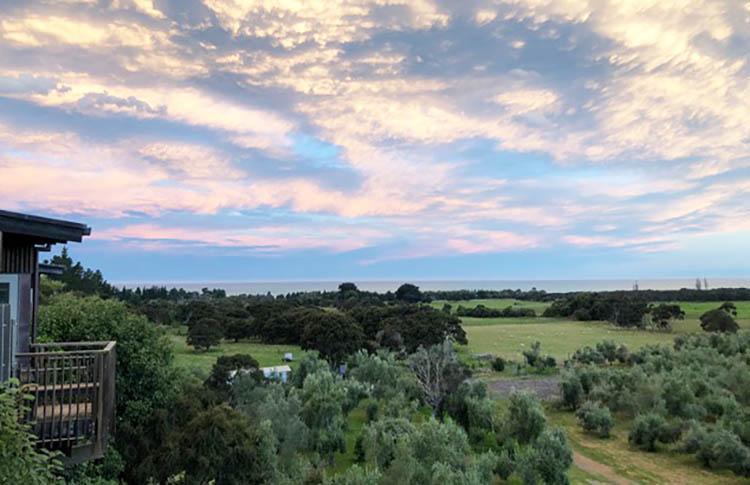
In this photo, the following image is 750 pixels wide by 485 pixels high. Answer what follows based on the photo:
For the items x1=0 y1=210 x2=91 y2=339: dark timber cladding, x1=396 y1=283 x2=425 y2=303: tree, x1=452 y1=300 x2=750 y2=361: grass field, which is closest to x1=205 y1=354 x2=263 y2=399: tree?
x1=0 y1=210 x2=91 y2=339: dark timber cladding

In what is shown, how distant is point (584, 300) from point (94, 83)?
77.2 metres

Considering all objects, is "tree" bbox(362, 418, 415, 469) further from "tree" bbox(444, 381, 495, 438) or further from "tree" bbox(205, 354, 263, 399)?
"tree" bbox(205, 354, 263, 399)

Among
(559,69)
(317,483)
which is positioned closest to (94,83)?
(317,483)

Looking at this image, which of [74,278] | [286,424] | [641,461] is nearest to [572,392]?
[641,461]

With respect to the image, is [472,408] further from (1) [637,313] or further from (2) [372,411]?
(1) [637,313]

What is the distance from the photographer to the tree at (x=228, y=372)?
21.6 metres

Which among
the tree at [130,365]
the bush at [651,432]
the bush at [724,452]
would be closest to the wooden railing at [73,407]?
the tree at [130,365]

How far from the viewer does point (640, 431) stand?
23.3 m

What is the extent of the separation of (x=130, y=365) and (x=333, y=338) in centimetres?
2242

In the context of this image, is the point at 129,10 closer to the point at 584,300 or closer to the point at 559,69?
the point at 559,69

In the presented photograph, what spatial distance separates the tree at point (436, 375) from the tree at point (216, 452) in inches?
559

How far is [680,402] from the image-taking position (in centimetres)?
2702

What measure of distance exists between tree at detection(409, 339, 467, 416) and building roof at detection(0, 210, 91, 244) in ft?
65.0

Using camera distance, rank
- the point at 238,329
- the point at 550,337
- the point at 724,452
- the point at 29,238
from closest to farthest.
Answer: the point at 29,238, the point at 724,452, the point at 238,329, the point at 550,337
